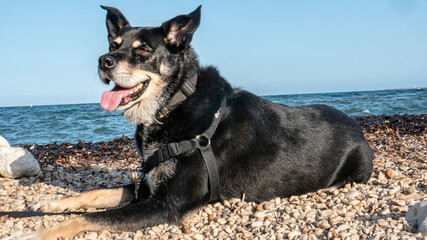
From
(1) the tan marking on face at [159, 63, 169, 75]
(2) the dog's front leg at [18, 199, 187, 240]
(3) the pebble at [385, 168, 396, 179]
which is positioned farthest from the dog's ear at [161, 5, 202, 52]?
(3) the pebble at [385, 168, 396, 179]

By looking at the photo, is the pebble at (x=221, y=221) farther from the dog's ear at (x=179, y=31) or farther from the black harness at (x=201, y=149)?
the dog's ear at (x=179, y=31)

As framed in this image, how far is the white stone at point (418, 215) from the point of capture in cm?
295

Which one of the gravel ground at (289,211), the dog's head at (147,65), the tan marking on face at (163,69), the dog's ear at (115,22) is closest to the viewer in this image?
the gravel ground at (289,211)

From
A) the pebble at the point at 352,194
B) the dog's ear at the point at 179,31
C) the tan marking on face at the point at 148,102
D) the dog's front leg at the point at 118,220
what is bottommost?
the dog's front leg at the point at 118,220

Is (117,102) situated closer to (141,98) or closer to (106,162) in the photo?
(141,98)

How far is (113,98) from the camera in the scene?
398 cm

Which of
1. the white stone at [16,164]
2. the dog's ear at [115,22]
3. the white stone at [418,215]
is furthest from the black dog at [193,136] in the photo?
the white stone at [16,164]

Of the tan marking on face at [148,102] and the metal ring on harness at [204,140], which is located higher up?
the tan marking on face at [148,102]

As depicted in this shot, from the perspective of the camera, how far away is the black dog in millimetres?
3812

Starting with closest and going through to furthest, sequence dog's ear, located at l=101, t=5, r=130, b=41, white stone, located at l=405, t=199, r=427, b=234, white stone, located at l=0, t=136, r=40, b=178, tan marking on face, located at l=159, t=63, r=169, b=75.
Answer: white stone, located at l=405, t=199, r=427, b=234 < tan marking on face, located at l=159, t=63, r=169, b=75 < dog's ear, located at l=101, t=5, r=130, b=41 < white stone, located at l=0, t=136, r=40, b=178

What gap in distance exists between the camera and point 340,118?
183 inches

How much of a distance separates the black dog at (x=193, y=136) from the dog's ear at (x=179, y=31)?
11 millimetres

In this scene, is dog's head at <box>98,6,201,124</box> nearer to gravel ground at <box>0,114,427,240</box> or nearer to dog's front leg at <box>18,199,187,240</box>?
dog's front leg at <box>18,199,187,240</box>

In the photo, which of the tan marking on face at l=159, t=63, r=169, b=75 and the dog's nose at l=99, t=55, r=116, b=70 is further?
the tan marking on face at l=159, t=63, r=169, b=75
